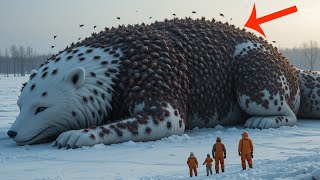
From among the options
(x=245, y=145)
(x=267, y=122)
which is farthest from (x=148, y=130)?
(x=245, y=145)

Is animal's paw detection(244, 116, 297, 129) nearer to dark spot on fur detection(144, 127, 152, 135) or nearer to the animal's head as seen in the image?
dark spot on fur detection(144, 127, 152, 135)

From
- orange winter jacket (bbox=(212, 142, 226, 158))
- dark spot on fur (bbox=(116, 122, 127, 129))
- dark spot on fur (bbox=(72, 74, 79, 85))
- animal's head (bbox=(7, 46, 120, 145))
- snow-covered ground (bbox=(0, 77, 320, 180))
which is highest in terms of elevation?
dark spot on fur (bbox=(72, 74, 79, 85))

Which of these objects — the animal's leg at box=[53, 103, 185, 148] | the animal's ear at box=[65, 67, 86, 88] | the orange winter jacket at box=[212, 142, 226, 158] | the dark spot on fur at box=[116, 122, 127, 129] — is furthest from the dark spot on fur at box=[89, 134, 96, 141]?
the orange winter jacket at box=[212, 142, 226, 158]

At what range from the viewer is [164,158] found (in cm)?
569

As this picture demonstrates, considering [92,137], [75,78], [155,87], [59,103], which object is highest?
[75,78]

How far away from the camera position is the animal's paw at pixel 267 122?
8.73m

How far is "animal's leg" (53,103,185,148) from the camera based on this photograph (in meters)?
6.64

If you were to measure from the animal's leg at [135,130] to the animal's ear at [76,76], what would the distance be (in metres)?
0.89

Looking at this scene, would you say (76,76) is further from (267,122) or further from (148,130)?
(267,122)

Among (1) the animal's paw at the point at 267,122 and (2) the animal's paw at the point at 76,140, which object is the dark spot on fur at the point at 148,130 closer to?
(2) the animal's paw at the point at 76,140

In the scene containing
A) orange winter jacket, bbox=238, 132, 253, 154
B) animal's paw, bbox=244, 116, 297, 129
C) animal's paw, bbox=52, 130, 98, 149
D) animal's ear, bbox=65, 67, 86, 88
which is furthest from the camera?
animal's paw, bbox=244, 116, 297, 129

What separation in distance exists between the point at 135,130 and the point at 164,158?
4.66 ft

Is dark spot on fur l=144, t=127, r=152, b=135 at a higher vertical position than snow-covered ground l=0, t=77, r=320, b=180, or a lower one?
higher

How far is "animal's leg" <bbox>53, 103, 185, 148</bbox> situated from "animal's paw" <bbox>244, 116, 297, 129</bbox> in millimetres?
1679
